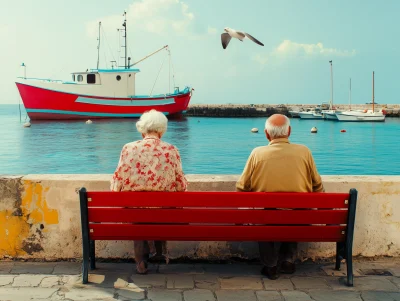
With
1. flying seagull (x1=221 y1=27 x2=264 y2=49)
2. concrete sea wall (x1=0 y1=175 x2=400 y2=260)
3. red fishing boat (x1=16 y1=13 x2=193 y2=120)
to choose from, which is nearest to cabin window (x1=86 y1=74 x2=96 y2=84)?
red fishing boat (x1=16 y1=13 x2=193 y2=120)

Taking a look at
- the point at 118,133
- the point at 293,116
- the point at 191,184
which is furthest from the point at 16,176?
the point at 293,116

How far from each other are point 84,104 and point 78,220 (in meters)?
50.5

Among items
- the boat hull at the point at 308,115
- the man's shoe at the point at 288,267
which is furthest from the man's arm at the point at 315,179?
the boat hull at the point at 308,115

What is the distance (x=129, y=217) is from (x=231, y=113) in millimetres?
79973

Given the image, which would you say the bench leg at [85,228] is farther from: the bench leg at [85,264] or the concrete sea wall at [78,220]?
the concrete sea wall at [78,220]

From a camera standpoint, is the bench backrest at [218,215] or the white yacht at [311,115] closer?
the bench backrest at [218,215]

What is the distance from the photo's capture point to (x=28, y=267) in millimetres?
3418

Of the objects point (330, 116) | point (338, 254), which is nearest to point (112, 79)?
point (330, 116)

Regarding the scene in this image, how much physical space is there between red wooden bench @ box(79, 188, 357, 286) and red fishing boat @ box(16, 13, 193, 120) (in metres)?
47.4

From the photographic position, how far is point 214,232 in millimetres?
3078

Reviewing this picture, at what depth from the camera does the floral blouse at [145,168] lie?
3.11 meters

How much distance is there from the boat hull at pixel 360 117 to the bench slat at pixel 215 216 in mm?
66347

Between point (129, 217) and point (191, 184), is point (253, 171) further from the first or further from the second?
point (129, 217)

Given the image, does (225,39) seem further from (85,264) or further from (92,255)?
(85,264)
